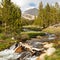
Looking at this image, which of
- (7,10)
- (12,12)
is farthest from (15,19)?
(7,10)

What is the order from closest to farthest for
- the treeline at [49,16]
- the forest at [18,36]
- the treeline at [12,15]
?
1. the forest at [18,36]
2. the treeline at [12,15]
3. the treeline at [49,16]

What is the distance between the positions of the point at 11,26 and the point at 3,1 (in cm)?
985

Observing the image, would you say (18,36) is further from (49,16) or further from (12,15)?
(49,16)

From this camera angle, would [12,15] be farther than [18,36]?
No

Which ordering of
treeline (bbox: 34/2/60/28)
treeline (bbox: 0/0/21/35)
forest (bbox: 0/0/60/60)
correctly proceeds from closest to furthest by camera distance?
forest (bbox: 0/0/60/60)
treeline (bbox: 0/0/21/35)
treeline (bbox: 34/2/60/28)

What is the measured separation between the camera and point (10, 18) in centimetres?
5588

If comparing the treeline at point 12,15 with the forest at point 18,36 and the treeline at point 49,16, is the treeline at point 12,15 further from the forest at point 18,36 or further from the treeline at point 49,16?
the treeline at point 49,16

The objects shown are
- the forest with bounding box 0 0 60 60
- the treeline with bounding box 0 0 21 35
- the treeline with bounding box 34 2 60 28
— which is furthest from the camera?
the treeline with bounding box 34 2 60 28

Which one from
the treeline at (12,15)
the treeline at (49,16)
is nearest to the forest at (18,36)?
the treeline at (12,15)

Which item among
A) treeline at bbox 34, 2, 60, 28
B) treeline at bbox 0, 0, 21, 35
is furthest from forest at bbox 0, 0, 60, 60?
treeline at bbox 34, 2, 60, 28

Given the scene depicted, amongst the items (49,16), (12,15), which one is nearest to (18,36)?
(12,15)

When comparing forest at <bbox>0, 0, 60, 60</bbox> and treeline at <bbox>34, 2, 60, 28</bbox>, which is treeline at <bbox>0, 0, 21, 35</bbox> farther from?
treeline at <bbox>34, 2, 60, 28</bbox>

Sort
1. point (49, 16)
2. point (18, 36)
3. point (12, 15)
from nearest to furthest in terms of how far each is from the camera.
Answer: point (12, 15) → point (18, 36) → point (49, 16)

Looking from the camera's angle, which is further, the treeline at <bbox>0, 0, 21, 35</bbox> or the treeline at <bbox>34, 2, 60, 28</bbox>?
the treeline at <bbox>34, 2, 60, 28</bbox>
